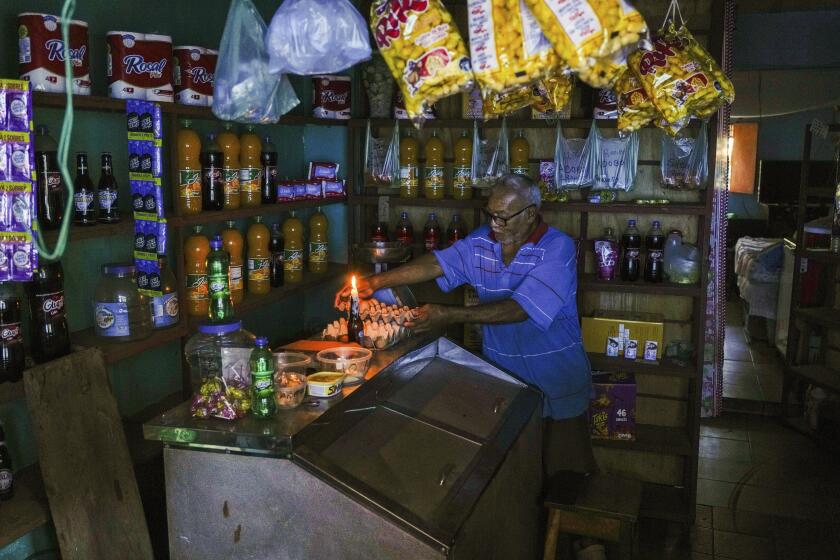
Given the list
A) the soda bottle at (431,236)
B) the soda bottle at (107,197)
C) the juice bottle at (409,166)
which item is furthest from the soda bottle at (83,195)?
the soda bottle at (431,236)

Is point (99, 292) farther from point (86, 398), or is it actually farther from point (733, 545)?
point (733, 545)

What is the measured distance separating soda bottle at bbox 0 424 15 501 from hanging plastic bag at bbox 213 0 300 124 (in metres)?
1.12

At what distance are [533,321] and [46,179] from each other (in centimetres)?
Answer: 177

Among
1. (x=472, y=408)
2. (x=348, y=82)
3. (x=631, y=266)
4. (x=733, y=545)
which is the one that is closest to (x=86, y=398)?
(x=472, y=408)

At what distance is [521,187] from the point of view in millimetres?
3023

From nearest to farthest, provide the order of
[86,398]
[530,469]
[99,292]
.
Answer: [86,398] → [99,292] → [530,469]

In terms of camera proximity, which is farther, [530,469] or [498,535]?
[530,469]

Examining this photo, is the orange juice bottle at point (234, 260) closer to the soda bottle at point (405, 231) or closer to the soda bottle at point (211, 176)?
the soda bottle at point (211, 176)

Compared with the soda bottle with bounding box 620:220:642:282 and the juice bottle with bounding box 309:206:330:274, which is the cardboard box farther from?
the juice bottle with bounding box 309:206:330:274

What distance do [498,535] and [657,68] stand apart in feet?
5.03

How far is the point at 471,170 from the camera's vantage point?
3.88 metres

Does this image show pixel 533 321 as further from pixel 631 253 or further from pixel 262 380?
pixel 262 380

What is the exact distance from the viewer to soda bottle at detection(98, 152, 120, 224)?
7.78 feet

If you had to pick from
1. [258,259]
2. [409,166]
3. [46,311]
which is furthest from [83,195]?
[409,166]
